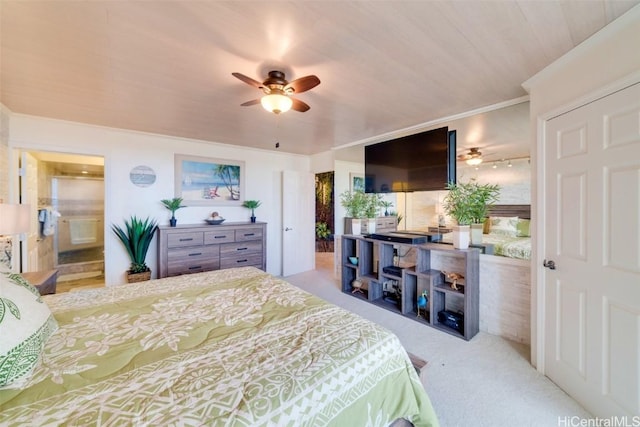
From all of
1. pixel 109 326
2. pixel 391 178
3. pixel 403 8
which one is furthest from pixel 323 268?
pixel 403 8

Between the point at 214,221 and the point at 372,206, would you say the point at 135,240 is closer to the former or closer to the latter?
the point at 214,221

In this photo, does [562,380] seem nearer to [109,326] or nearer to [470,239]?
[470,239]

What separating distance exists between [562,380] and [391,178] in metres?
2.62

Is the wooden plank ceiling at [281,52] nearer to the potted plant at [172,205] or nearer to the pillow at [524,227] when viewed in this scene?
the pillow at [524,227]

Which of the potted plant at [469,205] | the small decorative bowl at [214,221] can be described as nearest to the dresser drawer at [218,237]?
the small decorative bowl at [214,221]

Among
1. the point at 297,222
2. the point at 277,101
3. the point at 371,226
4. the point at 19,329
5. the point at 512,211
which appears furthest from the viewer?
the point at 297,222

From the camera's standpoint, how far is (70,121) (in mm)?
3070

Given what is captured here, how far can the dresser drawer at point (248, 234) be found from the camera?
3.98m

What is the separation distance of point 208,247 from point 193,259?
26 cm

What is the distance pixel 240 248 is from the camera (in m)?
3.98

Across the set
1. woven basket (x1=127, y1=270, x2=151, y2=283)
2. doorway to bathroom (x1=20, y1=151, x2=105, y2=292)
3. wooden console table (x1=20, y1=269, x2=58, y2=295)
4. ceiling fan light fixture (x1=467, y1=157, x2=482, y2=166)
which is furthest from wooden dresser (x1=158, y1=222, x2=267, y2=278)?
ceiling fan light fixture (x1=467, y1=157, x2=482, y2=166)

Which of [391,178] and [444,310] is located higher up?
[391,178]

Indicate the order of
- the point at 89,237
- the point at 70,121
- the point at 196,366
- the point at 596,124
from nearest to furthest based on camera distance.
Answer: the point at 196,366 < the point at 596,124 < the point at 70,121 < the point at 89,237

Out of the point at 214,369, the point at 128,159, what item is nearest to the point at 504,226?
the point at 214,369
